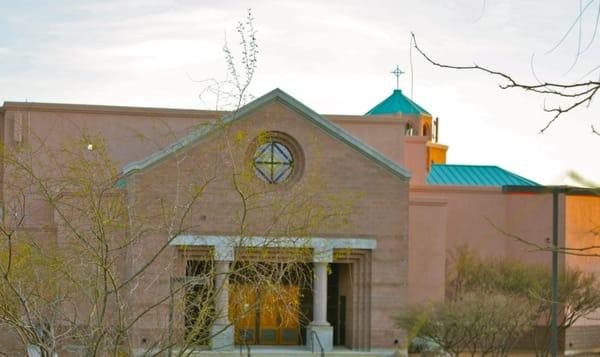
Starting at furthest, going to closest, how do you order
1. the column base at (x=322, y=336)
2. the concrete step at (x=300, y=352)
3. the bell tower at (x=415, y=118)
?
the bell tower at (x=415, y=118)
the column base at (x=322, y=336)
the concrete step at (x=300, y=352)

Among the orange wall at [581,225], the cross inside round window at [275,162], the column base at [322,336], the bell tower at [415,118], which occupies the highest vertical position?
the bell tower at [415,118]

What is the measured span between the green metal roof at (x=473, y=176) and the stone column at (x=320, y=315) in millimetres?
10548

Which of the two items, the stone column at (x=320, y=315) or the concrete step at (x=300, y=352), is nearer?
the concrete step at (x=300, y=352)

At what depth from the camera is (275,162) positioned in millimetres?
46125

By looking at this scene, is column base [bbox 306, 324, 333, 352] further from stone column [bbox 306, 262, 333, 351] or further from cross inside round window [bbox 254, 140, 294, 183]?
cross inside round window [bbox 254, 140, 294, 183]

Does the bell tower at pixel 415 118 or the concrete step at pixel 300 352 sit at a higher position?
the bell tower at pixel 415 118

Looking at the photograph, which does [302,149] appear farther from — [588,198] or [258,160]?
[588,198]

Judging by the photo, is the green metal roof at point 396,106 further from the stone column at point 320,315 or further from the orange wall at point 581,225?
the stone column at point 320,315

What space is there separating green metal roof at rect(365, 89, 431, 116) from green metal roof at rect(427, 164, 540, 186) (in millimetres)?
5520

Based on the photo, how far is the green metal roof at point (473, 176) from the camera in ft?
187

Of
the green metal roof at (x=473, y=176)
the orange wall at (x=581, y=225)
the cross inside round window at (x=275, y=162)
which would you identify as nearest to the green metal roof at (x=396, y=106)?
the green metal roof at (x=473, y=176)

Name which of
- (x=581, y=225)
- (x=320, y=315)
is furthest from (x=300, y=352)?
(x=581, y=225)

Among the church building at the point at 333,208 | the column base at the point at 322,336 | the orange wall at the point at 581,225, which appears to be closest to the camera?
the church building at the point at 333,208

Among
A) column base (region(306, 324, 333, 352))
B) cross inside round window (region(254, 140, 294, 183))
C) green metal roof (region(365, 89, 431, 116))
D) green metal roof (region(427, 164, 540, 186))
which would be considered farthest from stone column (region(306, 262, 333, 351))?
green metal roof (region(365, 89, 431, 116))
